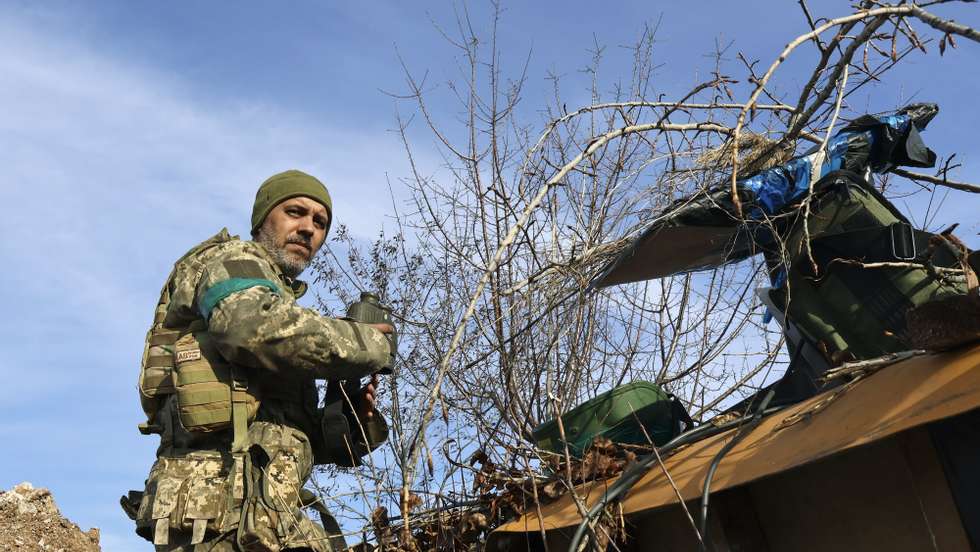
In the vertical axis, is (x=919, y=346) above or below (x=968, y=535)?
above

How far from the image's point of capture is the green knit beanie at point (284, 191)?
13.7ft

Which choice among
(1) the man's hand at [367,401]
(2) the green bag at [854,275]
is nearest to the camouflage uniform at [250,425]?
(1) the man's hand at [367,401]

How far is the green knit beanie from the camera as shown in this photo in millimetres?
4168

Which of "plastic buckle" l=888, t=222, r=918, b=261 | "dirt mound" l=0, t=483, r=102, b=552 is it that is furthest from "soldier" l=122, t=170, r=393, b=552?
"dirt mound" l=0, t=483, r=102, b=552

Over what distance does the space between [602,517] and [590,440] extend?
488 millimetres

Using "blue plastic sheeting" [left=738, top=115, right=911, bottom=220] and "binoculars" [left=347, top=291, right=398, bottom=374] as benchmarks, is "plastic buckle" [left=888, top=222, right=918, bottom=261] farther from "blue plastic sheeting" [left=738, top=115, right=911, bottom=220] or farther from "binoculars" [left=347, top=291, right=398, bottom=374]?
"binoculars" [left=347, top=291, right=398, bottom=374]

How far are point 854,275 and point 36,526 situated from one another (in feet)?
21.1

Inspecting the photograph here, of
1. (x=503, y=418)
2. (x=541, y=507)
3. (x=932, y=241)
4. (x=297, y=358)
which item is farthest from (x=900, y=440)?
(x=503, y=418)

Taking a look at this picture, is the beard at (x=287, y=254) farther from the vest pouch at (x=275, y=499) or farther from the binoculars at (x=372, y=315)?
the vest pouch at (x=275, y=499)

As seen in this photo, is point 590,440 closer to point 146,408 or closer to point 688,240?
point 688,240

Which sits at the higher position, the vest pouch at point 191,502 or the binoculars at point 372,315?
the binoculars at point 372,315

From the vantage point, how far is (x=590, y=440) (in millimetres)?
3119

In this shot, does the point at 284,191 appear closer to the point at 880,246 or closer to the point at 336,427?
Answer: the point at 336,427

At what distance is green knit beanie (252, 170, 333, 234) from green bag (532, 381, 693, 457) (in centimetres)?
166
